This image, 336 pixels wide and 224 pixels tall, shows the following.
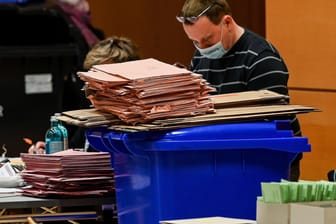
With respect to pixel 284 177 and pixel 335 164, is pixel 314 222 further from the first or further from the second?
pixel 335 164

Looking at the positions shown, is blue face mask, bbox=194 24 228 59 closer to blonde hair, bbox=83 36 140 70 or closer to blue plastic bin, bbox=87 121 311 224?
blonde hair, bbox=83 36 140 70

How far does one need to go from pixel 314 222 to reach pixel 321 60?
3.10 meters

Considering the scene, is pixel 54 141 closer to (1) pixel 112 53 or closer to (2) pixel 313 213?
(1) pixel 112 53

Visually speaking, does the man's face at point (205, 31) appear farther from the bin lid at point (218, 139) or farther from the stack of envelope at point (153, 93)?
the bin lid at point (218, 139)

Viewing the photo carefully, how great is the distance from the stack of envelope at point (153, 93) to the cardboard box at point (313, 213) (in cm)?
98

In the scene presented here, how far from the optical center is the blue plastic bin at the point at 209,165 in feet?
12.2

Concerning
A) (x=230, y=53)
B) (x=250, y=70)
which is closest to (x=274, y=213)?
(x=250, y=70)

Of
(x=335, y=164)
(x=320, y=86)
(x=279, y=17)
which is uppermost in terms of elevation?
(x=279, y=17)

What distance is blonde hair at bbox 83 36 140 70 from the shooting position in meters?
5.24

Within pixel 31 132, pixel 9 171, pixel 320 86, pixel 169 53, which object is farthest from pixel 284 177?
pixel 169 53

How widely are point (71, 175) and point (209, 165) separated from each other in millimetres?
943

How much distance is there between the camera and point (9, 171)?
486cm

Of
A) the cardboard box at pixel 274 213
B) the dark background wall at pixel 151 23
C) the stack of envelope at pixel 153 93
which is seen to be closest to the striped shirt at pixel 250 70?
the stack of envelope at pixel 153 93

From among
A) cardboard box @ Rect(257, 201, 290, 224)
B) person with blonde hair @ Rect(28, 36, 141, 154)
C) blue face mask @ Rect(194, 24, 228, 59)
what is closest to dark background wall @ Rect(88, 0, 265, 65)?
person with blonde hair @ Rect(28, 36, 141, 154)
